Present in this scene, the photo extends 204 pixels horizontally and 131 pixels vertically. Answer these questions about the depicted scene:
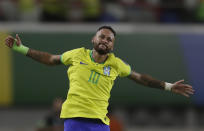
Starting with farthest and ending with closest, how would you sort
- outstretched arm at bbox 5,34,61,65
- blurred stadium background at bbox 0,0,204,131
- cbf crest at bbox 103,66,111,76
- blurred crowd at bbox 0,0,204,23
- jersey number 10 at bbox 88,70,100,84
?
blurred crowd at bbox 0,0,204,23
blurred stadium background at bbox 0,0,204,131
outstretched arm at bbox 5,34,61,65
cbf crest at bbox 103,66,111,76
jersey number 10 at bbox 88,70,100,84

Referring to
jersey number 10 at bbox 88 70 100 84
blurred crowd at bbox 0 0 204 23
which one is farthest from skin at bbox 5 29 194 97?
blurred crowd at bbox 0 0 204 23

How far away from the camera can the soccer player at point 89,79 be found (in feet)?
19.1

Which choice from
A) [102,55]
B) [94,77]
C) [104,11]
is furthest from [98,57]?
[104,11]

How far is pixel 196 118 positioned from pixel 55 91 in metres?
3.65

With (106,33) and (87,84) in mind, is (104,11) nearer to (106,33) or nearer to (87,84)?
(106,33)

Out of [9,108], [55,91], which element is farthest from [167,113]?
[9,108]

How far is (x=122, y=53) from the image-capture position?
1270 cm

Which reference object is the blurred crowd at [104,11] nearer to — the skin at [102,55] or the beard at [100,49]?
the skin at [102,55]

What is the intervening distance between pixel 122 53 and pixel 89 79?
6824mm

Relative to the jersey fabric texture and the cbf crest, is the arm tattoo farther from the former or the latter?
the cbf crest

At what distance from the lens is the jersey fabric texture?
582 cm

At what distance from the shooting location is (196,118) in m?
13.5

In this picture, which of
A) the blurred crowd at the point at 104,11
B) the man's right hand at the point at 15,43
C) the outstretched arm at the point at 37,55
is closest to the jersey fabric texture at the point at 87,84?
the outstretched arm at the point at 37,55

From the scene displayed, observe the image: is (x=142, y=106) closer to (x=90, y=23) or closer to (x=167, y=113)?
(x=167, y=113)
